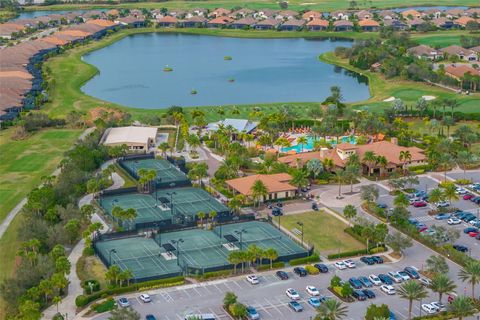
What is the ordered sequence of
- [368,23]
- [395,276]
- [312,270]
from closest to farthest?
[395,276] → [312,270] → [368,23]

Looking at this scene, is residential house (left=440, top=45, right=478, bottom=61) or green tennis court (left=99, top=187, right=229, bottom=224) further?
residential house (left=440, top=45, right=478, bottom=61)

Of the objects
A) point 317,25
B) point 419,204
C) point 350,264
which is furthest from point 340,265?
point 317,25

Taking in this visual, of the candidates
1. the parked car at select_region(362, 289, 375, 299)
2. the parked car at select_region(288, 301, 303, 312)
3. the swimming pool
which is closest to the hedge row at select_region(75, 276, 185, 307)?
the parked car at select_region(288, 301, 303, 312)

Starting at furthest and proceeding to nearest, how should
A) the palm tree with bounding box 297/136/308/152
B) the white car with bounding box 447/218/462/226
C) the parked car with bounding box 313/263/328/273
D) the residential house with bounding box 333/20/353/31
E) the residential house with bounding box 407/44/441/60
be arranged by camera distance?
the residential house with bounding box 333/20/353/31 → the residential house with bounding box 407/44/441/60 → the palm tree with bounding box 297/136/308/152 → the white car with bounding box 447/218/462/226 → the parked car with bounding box 313/263/328/273

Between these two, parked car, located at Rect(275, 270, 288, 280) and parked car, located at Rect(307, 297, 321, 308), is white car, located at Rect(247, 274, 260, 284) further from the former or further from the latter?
parked car, located at Rect(307, 297, 321, 308)

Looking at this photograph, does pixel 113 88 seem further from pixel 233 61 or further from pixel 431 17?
pixel 431 17

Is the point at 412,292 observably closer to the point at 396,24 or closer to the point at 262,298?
the point at 262,298

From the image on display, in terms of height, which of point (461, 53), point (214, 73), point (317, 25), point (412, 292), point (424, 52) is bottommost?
point (317, 25)
